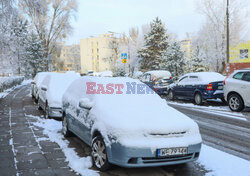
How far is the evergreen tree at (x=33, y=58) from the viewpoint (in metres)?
50.2

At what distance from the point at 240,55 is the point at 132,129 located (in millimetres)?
32607

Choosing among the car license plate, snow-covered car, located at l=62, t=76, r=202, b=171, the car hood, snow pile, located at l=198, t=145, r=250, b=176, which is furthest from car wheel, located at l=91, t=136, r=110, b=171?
snow pile, located at l=198, t=145, r=250, b=176

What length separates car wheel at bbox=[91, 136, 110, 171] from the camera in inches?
161

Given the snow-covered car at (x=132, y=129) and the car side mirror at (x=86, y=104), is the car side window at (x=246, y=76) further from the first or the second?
the car side mirror at (x=86, y=104)

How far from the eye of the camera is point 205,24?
31.1m

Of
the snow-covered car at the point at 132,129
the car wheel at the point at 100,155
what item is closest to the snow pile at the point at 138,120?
the snow-covered car at the point at 132,129

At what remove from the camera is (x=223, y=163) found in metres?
4.55

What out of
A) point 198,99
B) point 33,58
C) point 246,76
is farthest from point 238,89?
point 33,58

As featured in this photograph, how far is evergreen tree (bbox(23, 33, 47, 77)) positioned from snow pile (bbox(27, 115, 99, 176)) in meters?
45.4

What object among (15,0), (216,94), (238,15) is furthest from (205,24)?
(15,0)

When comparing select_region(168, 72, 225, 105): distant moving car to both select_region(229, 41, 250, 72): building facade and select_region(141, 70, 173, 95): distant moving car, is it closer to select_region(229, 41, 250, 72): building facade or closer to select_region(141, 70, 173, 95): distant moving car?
select_region(141, 70, 173, 95): distant moving car

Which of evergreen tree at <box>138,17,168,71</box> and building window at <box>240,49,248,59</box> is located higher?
evergreen tree at <box>138,17,168,71</box>

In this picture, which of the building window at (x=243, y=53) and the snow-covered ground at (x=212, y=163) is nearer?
the snow-covered ground at (x=212, y=163)

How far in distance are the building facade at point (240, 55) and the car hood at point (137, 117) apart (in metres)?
29.2
